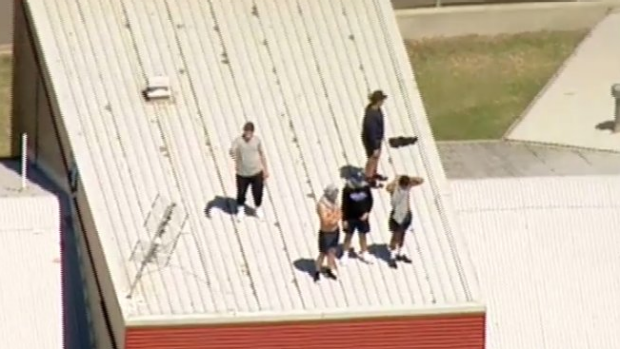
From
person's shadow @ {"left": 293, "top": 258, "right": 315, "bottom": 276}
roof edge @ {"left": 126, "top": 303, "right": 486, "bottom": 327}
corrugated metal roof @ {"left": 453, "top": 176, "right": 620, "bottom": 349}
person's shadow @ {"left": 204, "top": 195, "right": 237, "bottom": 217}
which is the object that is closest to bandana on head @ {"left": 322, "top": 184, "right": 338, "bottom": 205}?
person's shadow @ {"left": 293, "top": 258, "right": 315, "bottom": 276}

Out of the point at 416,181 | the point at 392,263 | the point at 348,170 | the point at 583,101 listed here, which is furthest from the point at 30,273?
the point at 583,101

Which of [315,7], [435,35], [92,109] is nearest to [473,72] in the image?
[435,35]

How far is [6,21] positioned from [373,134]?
52.4 ft

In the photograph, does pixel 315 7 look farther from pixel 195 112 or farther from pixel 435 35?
pixel 435 35

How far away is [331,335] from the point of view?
3659 cm

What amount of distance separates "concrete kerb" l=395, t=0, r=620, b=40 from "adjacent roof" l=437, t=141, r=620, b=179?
876cm

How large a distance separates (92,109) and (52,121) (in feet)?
4.82

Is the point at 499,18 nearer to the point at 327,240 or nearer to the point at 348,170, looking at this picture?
the point at 348,170

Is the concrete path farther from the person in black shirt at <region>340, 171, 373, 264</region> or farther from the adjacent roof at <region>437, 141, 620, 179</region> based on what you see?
the person in black shirt at <region>340, 171, 373, 264</region>

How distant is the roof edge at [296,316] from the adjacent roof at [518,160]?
508 centimetres

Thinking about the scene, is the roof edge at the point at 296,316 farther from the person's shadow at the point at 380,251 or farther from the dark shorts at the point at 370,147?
the dark shorts at the point at 370,147

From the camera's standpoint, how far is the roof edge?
36094 millimetres

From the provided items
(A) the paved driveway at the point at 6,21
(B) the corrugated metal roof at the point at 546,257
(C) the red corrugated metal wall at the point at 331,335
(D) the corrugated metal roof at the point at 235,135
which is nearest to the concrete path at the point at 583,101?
(B) the corrugated metal roof at the point at 546,257

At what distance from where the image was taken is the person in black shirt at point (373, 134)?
38.5 meters
